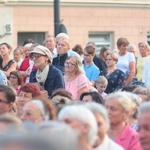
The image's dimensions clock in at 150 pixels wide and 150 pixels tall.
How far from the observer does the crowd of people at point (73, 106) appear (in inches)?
62.9

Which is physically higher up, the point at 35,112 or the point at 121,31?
the point at 121,31

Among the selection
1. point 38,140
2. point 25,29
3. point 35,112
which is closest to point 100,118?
point 35,112

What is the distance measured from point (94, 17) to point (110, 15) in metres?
0.72

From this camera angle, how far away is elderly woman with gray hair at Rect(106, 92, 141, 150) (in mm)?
5975

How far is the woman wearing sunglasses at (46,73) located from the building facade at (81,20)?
43.1 feet

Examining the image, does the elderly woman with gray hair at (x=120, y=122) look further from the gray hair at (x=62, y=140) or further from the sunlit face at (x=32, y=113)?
the gray hair at (x=62, y=140)

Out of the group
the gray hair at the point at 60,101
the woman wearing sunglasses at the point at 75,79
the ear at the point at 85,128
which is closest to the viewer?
the ear at the point at 85,128

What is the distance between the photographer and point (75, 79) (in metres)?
9.96

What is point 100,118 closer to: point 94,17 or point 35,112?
point 35,112

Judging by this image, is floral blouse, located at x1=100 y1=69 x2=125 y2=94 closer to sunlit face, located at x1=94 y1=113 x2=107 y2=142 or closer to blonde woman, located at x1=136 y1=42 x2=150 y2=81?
blonde woman, located at x1=136 y1=42 x2=150 y2=81

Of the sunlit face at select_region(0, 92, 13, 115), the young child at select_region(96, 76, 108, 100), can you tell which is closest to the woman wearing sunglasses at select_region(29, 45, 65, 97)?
the young child at select_region(96, 76, 108, 100)

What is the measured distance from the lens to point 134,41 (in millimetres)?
25562

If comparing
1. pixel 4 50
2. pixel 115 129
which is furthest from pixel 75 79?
pixel 115 129

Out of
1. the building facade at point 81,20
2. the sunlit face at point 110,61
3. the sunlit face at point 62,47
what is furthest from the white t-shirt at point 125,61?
the building facade at point 81,20
